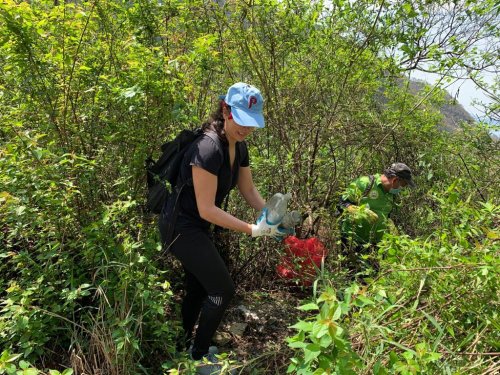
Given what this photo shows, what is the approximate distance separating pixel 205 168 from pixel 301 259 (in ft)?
3.96

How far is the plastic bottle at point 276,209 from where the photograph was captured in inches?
86.2

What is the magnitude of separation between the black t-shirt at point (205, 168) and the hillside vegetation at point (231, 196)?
0.25 metres

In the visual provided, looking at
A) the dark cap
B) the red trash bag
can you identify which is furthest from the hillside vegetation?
the dark cap

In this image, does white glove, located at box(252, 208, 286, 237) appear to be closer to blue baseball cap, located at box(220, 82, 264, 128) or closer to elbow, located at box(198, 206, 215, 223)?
elbow, located at box(198, 206, 215, 223)

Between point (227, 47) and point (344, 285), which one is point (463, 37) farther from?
point (344, 285)

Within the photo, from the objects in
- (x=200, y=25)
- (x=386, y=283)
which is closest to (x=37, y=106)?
(x=200, y=25)

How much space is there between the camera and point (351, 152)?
4.08 m

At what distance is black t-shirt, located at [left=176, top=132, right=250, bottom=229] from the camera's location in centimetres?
197

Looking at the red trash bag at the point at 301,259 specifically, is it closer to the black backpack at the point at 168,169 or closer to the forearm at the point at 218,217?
the forearm at the point at 218,217

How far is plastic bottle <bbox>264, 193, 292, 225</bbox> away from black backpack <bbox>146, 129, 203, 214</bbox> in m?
0.51

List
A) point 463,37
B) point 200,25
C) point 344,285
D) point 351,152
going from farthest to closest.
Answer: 1. point 351,152
2. point 463,37
3. point 200,25
4. point 344,285

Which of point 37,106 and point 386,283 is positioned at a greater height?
point 37,106

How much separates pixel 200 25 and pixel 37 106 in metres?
1.39

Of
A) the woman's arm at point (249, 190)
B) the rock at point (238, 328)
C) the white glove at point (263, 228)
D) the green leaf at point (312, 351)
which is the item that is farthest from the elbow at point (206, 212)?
the rock at point (238, 328)
